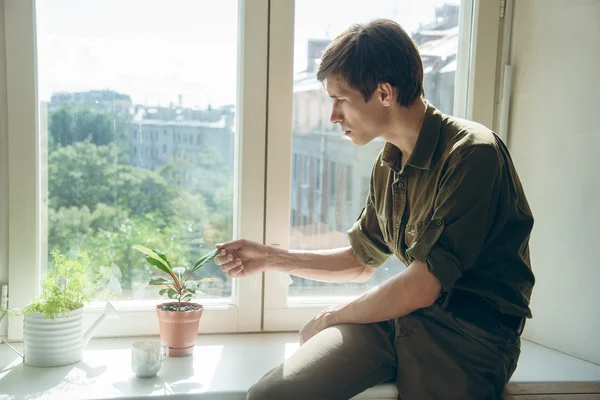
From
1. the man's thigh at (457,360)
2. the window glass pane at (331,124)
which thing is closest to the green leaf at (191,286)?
the window glass pane at (331,124)

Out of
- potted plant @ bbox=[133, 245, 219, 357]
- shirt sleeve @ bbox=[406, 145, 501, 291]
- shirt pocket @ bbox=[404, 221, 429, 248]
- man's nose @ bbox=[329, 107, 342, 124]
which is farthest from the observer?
potted plant @ bbox=[133, 245, 219, 357]

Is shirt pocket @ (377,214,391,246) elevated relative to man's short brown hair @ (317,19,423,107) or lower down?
lower down

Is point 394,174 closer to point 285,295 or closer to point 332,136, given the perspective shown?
point 332,136

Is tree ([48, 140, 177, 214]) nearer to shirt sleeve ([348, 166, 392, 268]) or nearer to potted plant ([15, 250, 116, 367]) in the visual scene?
potted plant ([15, 250, 116, 367])

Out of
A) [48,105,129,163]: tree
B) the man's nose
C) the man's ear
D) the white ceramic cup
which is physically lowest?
the white ceramic cup

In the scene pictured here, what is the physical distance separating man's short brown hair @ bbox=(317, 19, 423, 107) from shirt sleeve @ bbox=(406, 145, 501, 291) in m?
0.25

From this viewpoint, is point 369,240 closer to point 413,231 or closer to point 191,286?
point 413,231

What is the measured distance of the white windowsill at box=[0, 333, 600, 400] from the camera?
1479 mm

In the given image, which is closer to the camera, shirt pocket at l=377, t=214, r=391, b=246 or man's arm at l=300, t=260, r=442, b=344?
man's arm at l=300, t=260, r=442, b=344

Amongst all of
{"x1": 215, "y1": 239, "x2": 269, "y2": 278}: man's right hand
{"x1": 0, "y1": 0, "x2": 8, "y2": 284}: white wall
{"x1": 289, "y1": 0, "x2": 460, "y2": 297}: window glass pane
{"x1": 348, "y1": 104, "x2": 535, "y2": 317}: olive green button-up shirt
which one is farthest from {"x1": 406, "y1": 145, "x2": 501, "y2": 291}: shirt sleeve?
{"x1": 0, "y1": 0, "x2": 8, "y2": 284}: white wall

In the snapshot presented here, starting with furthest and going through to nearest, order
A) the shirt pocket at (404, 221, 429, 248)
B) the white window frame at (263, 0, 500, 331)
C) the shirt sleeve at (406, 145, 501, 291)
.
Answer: the white window frame at (263, 0, 500, 331) < the shirt pocket at (404, 221, 429, 248) < the shirt sleeve at (406, 145, 501, 291)

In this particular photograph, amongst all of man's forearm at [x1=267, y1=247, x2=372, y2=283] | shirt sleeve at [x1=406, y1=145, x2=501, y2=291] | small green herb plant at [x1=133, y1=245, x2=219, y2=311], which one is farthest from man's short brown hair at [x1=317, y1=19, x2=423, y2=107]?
small green herb plant at [x1=133, y1=245, x2=219, y2=311]

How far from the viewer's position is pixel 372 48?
1440 mm

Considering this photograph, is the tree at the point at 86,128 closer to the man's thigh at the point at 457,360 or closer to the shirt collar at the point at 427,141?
the shirt collar at the point at 427,141
